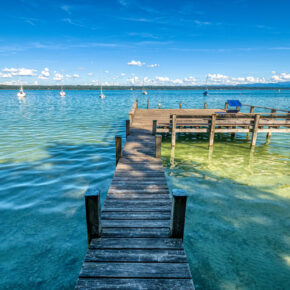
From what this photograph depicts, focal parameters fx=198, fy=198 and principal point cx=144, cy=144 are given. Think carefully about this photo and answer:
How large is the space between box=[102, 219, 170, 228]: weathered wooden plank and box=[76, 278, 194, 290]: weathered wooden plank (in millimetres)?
1427

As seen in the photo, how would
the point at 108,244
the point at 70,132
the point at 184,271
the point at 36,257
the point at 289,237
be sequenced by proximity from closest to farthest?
the point at 184,271 < the point at 108,244 < the point at 36,257 < the point at 289,237 < the point at 70,132

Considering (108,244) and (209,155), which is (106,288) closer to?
(108,244)

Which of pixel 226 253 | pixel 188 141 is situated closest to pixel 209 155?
pixel 188 141

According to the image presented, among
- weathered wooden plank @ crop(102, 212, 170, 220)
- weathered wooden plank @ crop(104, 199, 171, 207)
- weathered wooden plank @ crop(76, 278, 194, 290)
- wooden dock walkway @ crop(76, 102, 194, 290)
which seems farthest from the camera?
weathered wooden plank @ crop(104, 199, 171, 207)

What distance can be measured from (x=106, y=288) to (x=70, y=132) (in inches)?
782

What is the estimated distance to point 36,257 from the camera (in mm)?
5340

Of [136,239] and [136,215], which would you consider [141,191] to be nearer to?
[136,215]

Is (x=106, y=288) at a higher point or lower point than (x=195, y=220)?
higher

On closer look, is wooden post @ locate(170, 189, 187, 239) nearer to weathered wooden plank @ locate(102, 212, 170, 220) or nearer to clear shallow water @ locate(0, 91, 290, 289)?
weathered wooden plank @ locate(102, 212, 170, 220)

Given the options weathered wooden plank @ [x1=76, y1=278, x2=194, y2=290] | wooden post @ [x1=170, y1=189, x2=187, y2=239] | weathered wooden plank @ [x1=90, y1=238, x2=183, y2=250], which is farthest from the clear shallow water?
weathered wooden plank @ [x1=76, y1=278, x2=194, y2=290]

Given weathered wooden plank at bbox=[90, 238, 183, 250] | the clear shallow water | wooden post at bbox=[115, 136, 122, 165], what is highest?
wooden post at bbox=[115, 136, 122, 165]

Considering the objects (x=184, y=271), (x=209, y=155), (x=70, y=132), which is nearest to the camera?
(x=184, y=271)

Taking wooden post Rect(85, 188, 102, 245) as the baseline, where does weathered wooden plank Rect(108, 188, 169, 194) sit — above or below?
below

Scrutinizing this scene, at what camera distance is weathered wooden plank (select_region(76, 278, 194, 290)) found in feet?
10.8
